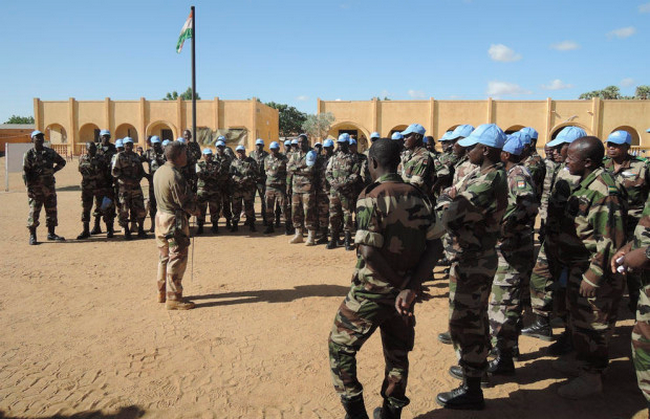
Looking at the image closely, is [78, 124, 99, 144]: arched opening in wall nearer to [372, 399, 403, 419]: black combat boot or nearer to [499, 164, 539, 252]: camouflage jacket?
[499, 164, 539, 252]: camouflage jacket

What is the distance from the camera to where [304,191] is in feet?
30.1

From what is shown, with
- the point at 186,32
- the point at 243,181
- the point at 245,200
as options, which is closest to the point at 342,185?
the point at 243,181

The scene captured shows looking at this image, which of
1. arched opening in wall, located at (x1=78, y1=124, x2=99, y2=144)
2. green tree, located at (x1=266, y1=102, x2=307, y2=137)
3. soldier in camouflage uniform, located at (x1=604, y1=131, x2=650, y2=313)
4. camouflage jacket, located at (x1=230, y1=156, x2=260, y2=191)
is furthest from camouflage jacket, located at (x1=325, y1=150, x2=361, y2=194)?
green tree, located at (x1=266, y1=102, x2=307, y2=137)

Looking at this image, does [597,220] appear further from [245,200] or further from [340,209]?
[245,200]

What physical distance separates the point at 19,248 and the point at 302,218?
5.60 metres

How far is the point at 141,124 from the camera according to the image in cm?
3172

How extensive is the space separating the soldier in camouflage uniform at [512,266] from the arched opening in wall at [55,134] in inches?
1471

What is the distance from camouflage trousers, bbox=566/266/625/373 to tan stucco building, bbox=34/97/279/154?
2833cm

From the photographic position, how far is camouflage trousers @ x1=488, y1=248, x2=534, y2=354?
146 inches

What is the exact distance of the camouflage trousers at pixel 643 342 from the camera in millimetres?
2678

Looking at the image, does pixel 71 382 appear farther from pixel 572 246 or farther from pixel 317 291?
pixel 572 246

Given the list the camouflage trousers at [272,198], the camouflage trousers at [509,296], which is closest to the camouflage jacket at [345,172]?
the camouflage trousers at [272,198]

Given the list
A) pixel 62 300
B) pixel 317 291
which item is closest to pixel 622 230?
pixel 317 291

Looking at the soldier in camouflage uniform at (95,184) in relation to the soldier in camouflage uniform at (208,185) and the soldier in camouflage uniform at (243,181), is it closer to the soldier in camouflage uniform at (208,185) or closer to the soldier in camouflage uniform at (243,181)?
the soldier in camouflage uniform at (208,185)
